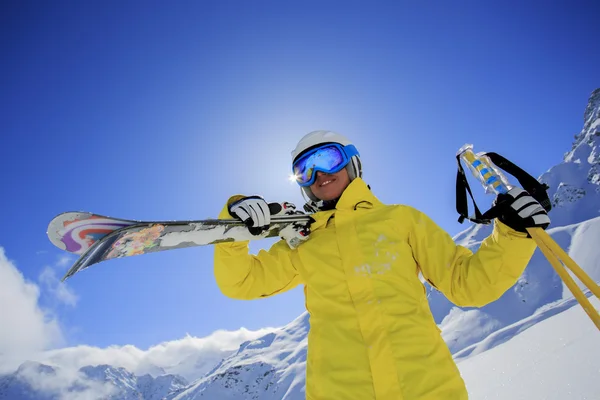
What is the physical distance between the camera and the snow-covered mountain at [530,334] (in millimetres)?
4902

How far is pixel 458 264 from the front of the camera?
2609mm

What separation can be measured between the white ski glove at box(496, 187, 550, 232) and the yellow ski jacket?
0.07 m

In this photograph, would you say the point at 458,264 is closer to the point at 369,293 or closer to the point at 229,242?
the point at 369,293

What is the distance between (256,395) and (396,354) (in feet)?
583

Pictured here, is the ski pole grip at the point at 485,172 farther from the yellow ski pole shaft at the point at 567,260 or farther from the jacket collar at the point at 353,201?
the jacket collar at the point at 353,201

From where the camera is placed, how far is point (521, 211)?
2207 millimetres

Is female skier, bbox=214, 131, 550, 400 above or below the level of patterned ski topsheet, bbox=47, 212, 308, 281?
below

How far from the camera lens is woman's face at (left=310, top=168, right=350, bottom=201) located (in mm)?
3391

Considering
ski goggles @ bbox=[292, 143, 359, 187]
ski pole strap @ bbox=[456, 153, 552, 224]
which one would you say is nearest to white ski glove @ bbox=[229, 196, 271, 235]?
ski goggles @ bbox=[292, 143, 359, 187]

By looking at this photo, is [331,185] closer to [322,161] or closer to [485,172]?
[322,161]

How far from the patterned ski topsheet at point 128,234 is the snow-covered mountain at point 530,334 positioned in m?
3.93

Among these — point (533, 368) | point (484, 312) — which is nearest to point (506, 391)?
point (533, 368)

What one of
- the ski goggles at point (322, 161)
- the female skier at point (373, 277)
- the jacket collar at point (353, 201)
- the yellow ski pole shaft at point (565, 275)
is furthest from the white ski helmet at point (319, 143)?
the yellow ski pole shaft at point (565, 275)

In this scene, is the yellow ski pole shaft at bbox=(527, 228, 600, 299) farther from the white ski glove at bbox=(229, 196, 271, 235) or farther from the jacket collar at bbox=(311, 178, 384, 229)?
the white ski glove at bbox=(229, 196, 271, 235)
